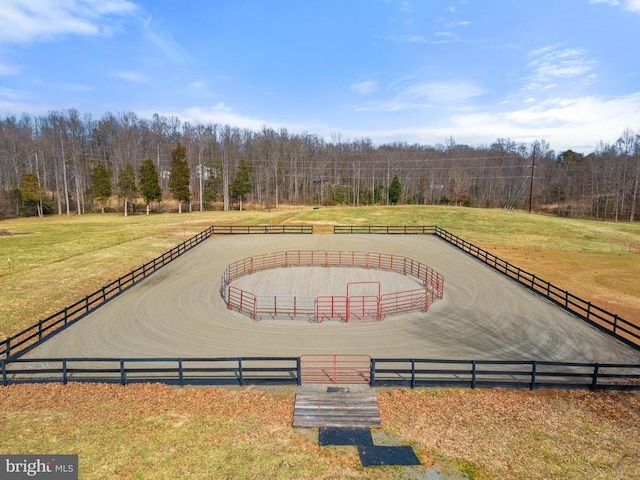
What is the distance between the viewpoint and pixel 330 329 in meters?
19.9

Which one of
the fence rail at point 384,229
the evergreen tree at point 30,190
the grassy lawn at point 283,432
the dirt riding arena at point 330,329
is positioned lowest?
the grassy lawn at point 283,432

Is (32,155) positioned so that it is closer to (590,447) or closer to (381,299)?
(381,299)

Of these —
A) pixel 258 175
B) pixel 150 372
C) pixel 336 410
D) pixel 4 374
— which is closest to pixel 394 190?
pixel 258 175

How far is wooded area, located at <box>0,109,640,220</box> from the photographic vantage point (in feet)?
269

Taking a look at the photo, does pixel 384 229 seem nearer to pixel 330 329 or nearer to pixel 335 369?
pixel 330 329

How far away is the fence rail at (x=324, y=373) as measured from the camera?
14320mm

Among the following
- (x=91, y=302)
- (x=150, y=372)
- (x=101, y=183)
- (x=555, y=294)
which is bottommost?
(x=150, y=372)

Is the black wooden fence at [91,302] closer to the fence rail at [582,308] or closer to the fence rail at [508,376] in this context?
the fence rail at [508,376]

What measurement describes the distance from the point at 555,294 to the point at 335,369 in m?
15.8

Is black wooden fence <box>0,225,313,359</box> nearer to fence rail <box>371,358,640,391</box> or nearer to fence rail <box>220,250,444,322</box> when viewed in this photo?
fence rail <box>220,250,444,322</box>

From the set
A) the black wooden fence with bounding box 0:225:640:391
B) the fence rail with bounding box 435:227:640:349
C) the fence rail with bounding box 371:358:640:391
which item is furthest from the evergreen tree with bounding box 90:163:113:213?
the fence rail with bounding box 371:358:640:391

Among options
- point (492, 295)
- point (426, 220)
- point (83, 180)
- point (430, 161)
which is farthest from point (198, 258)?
point (430, 161)

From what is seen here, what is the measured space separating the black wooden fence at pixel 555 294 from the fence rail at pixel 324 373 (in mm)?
3594

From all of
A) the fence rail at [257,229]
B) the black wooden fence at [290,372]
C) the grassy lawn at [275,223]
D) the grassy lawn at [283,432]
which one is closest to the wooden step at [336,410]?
the grassy lawn at [283,432]
